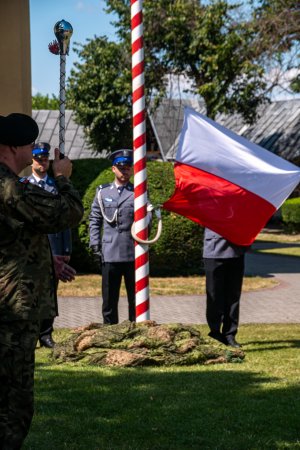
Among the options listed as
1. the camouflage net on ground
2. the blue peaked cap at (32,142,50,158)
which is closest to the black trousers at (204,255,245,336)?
the camouflage net on ground

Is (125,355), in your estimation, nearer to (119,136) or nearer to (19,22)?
(19,22)

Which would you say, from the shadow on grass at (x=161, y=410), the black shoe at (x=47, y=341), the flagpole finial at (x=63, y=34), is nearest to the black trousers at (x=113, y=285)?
the black shoe at (x=47, y=341)

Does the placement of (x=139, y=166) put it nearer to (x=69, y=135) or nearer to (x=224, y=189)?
(x=224, y=189)

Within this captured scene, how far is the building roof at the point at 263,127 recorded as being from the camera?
148ft

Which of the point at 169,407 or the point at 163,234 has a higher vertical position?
the point at 169,407

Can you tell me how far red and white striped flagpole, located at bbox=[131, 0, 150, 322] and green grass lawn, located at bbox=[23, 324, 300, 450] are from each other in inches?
48.1

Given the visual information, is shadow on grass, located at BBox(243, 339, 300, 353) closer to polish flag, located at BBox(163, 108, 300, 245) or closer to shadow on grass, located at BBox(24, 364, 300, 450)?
polish flag, located at BBox(163, 108, 300, 245)

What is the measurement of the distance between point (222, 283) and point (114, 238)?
1257 mm

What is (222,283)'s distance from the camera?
9289 mm

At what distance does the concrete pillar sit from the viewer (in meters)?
15.7

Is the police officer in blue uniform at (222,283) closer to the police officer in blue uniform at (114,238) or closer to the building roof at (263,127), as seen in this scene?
the police officer in blue uniform at (114,238)

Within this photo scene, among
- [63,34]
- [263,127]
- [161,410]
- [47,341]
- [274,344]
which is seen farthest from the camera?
[263,127]

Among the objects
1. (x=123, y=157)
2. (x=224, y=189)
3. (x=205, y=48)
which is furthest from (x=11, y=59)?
(x=205, y=48)

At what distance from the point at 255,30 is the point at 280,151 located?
14382 millimetres
